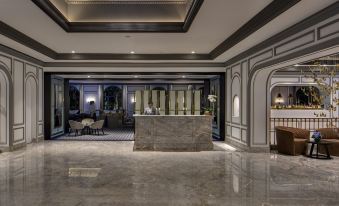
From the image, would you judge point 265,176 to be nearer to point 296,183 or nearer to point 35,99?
point 296,183

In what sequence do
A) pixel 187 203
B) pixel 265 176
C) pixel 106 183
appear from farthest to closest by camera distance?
pixel 265 176, pixel 106 183, pixel 187 203

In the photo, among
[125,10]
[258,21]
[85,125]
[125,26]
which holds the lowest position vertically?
[85,125]

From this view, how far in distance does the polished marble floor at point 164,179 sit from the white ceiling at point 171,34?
307cm

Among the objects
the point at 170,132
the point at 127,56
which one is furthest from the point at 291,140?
the point at 127,56

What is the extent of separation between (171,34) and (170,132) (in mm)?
3246

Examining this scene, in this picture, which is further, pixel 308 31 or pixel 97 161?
pixel 97 161

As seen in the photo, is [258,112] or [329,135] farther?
[329,135]

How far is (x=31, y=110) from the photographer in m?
10.7

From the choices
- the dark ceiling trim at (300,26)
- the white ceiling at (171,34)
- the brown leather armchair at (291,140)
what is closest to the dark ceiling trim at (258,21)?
the white ceiling at (171,34)

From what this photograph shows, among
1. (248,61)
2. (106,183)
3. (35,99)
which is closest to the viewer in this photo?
(106,183)

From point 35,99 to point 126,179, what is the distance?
6.82 metres

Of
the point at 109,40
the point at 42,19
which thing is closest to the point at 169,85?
the point at 109,40

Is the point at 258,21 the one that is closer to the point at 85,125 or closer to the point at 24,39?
the point at 24,39

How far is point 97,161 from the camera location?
7.37 metres
